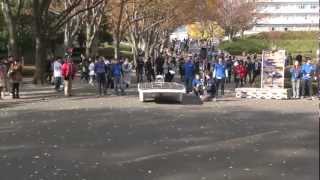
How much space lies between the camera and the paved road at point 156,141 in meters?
10.7

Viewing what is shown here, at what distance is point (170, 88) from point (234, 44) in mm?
62096

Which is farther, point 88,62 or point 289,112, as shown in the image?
point 88,62

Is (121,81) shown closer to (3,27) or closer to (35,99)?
(35,99)

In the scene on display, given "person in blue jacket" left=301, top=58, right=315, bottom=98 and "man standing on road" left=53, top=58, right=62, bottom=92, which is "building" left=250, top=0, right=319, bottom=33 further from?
"man standing on road" left=53, top=58, right=62, bottom=92

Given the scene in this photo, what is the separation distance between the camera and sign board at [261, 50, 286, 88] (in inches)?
1131

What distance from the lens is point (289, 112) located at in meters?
20.7

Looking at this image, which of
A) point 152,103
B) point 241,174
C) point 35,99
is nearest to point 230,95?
point 152,103

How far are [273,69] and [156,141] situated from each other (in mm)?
15836

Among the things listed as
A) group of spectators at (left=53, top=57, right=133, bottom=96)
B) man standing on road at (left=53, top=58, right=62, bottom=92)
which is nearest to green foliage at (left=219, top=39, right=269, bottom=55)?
group of spectators at (left=53, top=57, right=133, bottom=96)

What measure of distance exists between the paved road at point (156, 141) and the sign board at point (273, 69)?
595 cm

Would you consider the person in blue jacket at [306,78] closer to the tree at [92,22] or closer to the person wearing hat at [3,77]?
the person wearing hat at [3,77]

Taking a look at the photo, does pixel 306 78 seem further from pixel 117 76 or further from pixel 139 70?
pixel 139 70

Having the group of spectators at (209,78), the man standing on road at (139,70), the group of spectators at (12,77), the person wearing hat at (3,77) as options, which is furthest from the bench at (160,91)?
the man standing on road at (139,70)

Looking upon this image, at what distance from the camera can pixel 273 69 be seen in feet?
94.8
